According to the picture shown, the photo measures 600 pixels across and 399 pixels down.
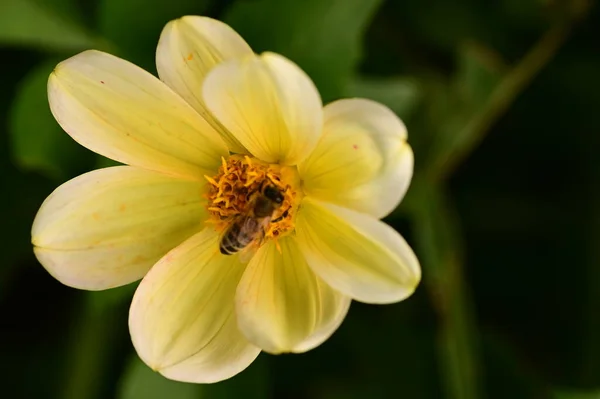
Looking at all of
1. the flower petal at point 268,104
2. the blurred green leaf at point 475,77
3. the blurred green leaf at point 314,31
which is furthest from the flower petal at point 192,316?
the blurred green leaf at point 475,77

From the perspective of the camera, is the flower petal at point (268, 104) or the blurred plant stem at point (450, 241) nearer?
the flower petal at point (268, 104)

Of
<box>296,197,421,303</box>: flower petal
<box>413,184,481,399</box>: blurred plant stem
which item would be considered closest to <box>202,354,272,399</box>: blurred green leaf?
<box>413,184,481,399</box>: blurred plant stem

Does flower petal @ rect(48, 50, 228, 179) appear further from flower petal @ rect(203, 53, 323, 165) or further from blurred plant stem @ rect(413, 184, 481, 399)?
blurred plant stem @ rect(413, 184, 481, 399)

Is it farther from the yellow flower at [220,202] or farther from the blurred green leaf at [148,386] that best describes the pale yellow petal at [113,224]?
the blurred green leaf at [148,386]

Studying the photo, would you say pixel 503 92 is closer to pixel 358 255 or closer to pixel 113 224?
pixel 358 255

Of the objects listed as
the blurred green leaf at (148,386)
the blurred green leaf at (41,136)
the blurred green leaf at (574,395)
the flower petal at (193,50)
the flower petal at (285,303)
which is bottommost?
the blurred green leaf at (148,386)

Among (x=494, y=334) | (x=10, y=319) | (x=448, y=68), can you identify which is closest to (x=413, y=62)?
(x=448, y=68)

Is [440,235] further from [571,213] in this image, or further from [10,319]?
[10,319]
